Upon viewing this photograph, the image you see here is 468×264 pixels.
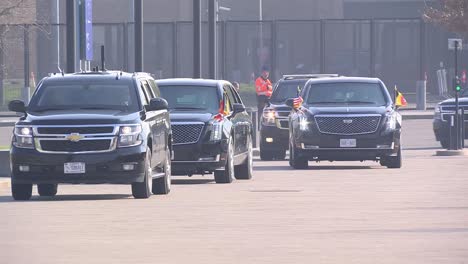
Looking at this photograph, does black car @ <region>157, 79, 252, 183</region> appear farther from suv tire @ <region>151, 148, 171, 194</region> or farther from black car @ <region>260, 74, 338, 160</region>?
black car @ <region>260, 74, 338, 160</region>

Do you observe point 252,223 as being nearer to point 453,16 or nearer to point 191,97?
point 191,97

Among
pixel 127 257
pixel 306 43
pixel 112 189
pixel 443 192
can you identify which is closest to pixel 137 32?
pixel 112 189

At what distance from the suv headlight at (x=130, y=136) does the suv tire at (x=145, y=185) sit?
0.84 feet

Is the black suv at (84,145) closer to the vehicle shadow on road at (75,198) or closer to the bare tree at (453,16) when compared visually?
the vehicle shadow on road at (75,198)

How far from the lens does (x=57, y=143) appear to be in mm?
22000

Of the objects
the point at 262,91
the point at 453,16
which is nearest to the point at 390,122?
the point at 262,91

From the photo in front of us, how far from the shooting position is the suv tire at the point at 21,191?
22.2 metres

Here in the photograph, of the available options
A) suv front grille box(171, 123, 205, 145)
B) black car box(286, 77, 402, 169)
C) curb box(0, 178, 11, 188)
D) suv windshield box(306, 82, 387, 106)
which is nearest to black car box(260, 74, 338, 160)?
suv windshield box(306, 82, 387, 106)

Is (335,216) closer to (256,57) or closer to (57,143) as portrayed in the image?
(57,143)

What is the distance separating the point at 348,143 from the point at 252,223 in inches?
501

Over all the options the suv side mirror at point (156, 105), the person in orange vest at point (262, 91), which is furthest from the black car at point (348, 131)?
the person in orange vest at point (262, 91)

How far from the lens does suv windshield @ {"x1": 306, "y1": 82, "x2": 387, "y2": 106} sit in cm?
3150

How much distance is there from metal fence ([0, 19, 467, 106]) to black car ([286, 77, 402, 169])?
32197 mm

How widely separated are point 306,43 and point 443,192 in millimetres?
54848
